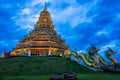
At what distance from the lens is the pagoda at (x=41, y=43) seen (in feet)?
199

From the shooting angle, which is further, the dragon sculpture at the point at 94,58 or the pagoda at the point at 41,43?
the pagoda at the point at 41,43

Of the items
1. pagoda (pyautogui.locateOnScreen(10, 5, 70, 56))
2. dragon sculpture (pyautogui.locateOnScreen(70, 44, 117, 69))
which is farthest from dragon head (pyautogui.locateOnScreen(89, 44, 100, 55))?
pagoda (pyautogui.locateOnScreen(10, 5, 70, 56))

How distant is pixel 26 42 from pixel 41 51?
5.34 metres

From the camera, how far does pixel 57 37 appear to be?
6775 centimetres

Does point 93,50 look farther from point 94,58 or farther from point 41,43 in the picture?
point 41,43

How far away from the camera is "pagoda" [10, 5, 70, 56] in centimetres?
6056

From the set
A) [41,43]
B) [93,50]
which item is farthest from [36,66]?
[41,43]

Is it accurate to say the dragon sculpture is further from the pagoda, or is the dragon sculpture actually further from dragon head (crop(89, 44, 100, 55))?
the pagoda

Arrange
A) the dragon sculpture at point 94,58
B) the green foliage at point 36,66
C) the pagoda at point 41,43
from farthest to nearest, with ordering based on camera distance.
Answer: the pagoda at point 41,43 → the dragon sculpture at point 94,58 → the green foliage at point 36,66

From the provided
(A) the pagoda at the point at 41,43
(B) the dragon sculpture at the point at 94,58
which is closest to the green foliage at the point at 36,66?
(B) the dragon sculpture at the point at 94,58

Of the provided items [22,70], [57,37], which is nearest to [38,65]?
[22,70]

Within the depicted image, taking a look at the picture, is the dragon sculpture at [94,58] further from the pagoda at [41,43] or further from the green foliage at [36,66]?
the pagoda at [41,43]

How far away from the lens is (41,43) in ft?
201

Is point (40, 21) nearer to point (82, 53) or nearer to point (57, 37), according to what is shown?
point (57, 37)
